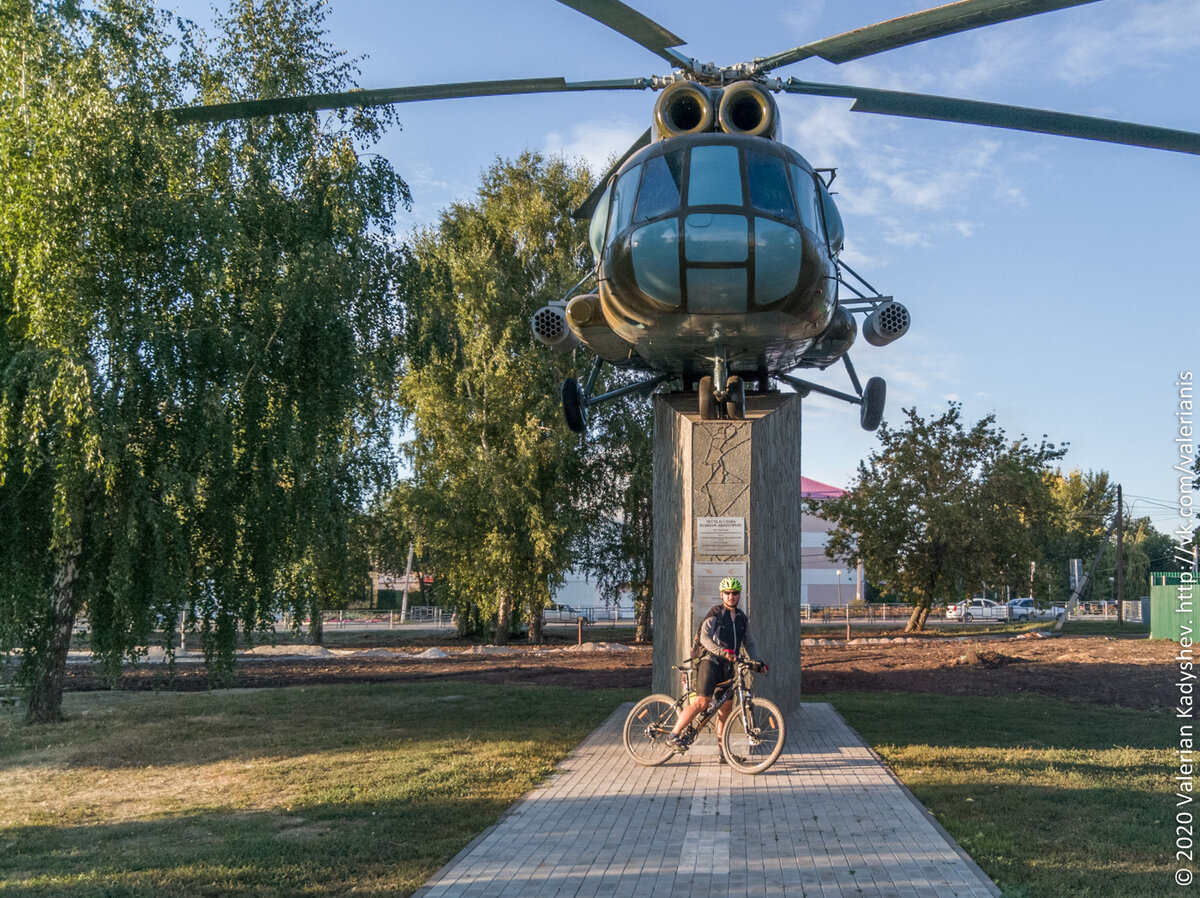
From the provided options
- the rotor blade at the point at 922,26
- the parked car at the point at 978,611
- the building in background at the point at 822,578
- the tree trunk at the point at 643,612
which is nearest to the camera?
the rotor blade at the point at 922,26

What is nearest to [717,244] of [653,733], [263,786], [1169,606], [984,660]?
[653,733]

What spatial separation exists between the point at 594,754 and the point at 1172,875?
548cm

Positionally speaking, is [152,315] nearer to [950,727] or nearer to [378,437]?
[378,437]

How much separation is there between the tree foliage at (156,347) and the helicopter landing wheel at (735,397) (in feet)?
15.3

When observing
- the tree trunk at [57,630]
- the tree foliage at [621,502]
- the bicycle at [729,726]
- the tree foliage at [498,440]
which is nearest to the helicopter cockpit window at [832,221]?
the bicycle at [729,726]

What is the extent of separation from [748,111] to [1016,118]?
219cm

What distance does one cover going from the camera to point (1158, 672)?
18391mm

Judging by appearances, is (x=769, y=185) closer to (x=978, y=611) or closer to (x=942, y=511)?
(x=942, y=511)

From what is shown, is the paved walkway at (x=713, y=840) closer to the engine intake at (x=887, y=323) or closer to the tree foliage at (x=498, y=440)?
the engine intake at (x=887, y=323)

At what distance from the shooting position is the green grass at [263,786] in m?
5.91

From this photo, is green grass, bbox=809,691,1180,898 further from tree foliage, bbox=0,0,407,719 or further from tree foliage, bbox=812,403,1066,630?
tree foliage, bbox=812,403,1066,630

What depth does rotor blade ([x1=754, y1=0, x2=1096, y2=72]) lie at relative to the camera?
20.6ft

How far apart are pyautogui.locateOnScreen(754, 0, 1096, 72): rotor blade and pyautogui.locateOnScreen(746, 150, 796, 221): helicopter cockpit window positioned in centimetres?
95

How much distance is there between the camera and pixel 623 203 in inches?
320
